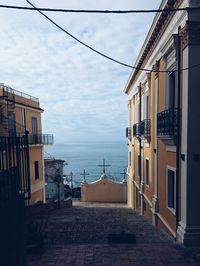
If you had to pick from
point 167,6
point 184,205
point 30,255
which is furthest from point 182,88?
point 30,255

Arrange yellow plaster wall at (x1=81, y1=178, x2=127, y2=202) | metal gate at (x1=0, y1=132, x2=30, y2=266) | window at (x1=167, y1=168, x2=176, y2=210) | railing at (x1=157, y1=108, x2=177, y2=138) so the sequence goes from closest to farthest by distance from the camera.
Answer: metal gate at (x1=0, y1=132, x2=30, y2=266), railing at (x1=157, y1=108, x2=177, y2=138), window at (x1=167, y1=168, x2=176, y2=210), yellow plaster wall at (x1=81, y1=178, x2=127, y2=202)

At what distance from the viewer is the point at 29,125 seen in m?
22.6

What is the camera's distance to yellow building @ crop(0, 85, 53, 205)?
18.7m

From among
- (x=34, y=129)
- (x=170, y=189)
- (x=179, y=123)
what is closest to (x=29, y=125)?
(x=34, y=129)

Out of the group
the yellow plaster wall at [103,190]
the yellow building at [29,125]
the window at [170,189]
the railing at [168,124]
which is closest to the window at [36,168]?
the yellow building at [29,125]

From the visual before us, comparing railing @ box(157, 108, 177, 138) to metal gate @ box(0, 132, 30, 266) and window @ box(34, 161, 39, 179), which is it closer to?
metal gate @ box(0, 132, 30, 266)

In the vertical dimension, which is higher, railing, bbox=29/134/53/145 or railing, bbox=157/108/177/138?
railing, bbox=157/108/177/138

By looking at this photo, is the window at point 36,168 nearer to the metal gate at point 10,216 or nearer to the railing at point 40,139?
the railing at point 40,139

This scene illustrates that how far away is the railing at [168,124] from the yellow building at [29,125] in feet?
34.3

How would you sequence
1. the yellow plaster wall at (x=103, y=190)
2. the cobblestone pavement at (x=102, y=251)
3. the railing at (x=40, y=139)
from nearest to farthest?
the cobblestone pavement at (x=102, y=251), the railing at (x=40, y=139), the yellow plaster wall at (x=103, y=190)

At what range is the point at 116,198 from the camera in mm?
29406

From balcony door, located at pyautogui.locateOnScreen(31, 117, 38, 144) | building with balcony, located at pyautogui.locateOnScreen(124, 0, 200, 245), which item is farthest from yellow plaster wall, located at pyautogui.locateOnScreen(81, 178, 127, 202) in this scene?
building with balcony, located at pyautogui.locateOnScreen(124, 0, 200, 245)

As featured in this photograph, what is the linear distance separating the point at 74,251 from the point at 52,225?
13.6 feet

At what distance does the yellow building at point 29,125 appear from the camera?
18.7 m
